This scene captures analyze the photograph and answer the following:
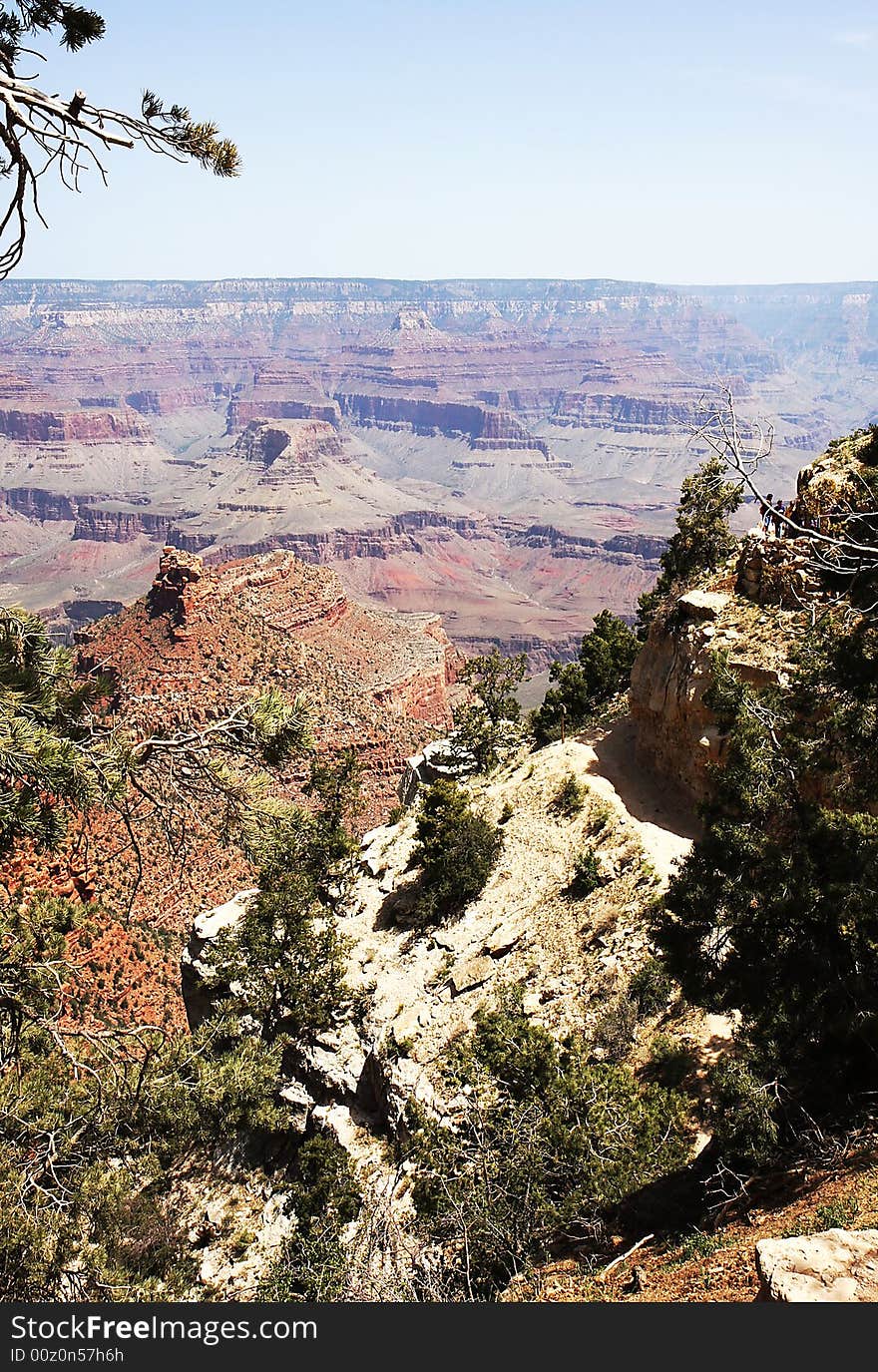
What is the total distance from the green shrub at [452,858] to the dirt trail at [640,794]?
395 cm

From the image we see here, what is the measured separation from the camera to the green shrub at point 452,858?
27.7 m

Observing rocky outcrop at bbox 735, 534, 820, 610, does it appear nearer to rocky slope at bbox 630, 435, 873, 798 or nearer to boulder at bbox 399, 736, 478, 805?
rocky slope at bbox 630, 435, 873, 798

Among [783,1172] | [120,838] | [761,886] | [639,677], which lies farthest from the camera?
[120,838]

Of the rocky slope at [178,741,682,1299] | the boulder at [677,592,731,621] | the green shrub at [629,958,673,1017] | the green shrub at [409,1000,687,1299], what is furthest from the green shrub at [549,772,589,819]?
the green shrub at [409,1000,687,1299]

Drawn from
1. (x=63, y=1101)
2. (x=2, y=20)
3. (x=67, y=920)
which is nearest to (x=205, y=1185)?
(x=63, y=1101)

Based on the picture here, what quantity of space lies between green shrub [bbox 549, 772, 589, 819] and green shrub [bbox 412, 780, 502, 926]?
2131 millimetres

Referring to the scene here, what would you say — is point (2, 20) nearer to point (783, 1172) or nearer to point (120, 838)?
point (783, 1172)

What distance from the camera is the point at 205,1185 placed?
22.1 metres

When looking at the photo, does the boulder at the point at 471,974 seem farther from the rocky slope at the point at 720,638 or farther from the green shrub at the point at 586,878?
the rocky slope at the point at 720,638

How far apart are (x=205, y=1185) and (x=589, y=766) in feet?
53.9

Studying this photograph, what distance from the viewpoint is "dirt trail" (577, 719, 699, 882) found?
25016 millimetres

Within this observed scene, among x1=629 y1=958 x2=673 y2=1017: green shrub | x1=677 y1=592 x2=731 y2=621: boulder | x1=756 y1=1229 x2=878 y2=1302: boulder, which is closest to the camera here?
x1=756 y1=1229 x2=878 y2=1302: boulder

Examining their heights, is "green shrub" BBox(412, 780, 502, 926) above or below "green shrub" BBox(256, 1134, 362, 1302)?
above

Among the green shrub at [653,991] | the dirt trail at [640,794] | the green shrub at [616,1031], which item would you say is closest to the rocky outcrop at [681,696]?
the dirt trail at [640,794]
